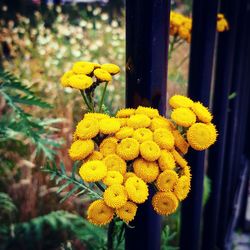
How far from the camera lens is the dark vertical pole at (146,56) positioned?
107 centimetres

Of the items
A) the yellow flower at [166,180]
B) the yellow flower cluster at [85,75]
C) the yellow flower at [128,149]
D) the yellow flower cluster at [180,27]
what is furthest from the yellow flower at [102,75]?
the yellow flower cluster at [180,27]

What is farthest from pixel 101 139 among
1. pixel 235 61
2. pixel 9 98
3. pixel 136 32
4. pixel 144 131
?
pixel 235 61

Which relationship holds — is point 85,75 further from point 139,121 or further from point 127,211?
point 127,211

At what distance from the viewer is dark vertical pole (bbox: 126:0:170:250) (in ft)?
3.51

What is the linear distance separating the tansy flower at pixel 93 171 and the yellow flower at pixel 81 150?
37 millimetres

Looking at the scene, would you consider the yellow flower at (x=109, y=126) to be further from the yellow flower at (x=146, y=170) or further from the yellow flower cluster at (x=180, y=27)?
the yellow flower cluster at (x=180, y=27)

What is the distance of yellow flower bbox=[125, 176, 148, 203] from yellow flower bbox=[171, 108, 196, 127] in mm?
184

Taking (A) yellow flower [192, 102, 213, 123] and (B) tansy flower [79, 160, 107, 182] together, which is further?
(A) yellow flower [192, 102, 213, 123]

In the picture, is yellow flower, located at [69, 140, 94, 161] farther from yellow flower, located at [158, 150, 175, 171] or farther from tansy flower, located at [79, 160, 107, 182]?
yellow flower, located at [158, 150, 175, 171]

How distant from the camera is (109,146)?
102 cm

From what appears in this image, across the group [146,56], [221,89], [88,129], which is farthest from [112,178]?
[221,89]

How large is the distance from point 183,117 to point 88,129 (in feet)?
0.79

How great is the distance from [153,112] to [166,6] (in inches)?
11.4

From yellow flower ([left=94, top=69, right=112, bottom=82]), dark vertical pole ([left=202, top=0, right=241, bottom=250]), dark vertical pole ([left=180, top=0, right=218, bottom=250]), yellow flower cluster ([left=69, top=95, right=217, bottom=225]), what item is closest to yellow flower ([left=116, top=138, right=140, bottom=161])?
yellow flower cluster ([left=69, top=95, right=217, bottom=225])
